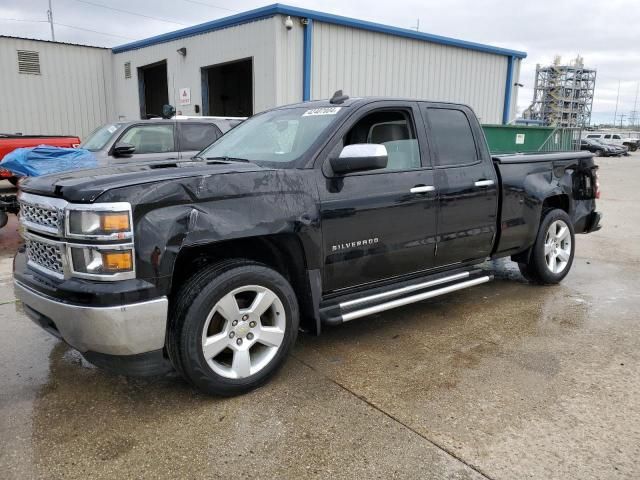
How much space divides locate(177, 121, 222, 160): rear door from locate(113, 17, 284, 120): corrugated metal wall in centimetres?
400

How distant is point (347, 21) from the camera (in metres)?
13.1

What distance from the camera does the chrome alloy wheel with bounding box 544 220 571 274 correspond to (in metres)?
5.66

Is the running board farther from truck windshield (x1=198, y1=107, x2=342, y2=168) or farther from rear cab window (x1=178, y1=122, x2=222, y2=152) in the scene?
rear cab window (x1=178, y1=122, x2=222, y2=152)

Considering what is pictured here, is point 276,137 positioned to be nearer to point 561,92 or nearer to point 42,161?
point 42,161

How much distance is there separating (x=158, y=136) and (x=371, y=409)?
6494 mm

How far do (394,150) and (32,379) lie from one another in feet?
10.0

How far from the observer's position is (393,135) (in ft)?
14.2

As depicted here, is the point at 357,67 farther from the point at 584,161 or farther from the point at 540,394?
the point at 540,394

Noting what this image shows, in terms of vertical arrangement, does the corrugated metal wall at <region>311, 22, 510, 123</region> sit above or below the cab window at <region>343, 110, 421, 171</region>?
above

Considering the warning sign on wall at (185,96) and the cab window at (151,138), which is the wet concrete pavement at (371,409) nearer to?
the cab window at (151,138)

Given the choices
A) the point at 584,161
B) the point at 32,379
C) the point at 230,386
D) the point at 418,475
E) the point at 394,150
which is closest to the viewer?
the point at 418,475

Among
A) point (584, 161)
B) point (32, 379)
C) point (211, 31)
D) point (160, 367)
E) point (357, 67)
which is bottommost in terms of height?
point (32, 379)

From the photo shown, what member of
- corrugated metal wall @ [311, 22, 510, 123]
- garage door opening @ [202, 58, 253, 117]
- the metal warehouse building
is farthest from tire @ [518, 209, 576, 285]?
garage door opening @ [202, 58, 253, 117]

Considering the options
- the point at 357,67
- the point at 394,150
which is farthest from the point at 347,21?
the point at 394,150
